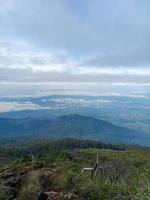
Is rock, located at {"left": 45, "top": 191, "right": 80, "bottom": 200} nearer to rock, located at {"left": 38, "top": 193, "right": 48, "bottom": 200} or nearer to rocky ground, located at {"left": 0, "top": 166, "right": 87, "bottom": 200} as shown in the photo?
rocky ground, located at {"left": 0, "top": 166, "right": 87, "bottom": 200}

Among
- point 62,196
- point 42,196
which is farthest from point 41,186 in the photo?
point 62,196

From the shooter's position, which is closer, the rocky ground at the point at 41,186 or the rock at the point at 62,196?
the rock at the point at 62,196

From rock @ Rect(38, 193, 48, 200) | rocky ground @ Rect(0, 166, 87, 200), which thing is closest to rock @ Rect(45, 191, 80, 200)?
rocky ground @ Rect(0, 166, 87, 200)

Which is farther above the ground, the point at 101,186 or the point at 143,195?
the point at 143,195

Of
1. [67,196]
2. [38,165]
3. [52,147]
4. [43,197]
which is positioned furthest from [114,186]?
[52,147]

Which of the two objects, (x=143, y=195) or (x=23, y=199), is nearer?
(x=143, y=195)

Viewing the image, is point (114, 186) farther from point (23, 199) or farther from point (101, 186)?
point (23, 199)

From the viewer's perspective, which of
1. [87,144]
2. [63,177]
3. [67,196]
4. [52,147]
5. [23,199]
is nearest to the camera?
[67,196]

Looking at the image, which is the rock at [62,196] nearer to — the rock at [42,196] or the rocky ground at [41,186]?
the rocky ground at [41,186]

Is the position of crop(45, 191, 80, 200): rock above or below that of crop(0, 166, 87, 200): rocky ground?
above

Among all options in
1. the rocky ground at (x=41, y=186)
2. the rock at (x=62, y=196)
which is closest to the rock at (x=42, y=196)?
the rocky ground at (x=41, y=186)

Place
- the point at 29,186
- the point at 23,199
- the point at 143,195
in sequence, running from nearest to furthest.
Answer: the point at 143,195, the point at 23,199, the point at 29,186
